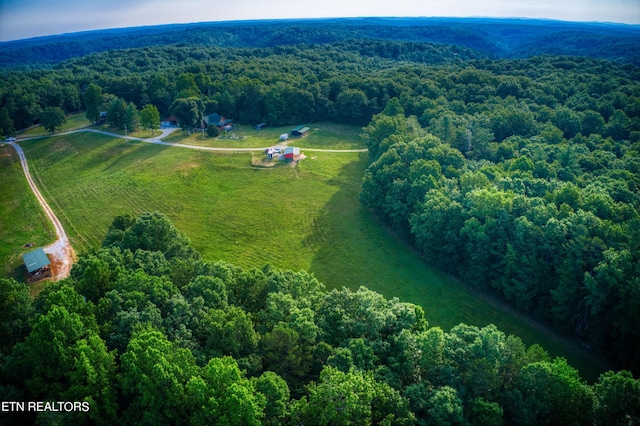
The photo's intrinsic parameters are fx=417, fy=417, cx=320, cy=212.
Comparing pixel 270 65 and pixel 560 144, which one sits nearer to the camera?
pixel 560 144

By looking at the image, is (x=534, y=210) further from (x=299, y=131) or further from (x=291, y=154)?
(x=299, y=131)

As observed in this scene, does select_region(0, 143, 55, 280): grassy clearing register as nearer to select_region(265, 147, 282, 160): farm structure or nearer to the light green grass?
the light green grass

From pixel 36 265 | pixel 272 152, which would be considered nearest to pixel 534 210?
pixel 272 152

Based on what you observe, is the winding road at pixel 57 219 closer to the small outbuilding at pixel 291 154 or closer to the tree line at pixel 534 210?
the small outbuilding at pixel 291 154

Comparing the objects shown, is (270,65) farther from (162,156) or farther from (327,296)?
(327,296)


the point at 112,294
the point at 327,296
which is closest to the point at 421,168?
the point at 327,296

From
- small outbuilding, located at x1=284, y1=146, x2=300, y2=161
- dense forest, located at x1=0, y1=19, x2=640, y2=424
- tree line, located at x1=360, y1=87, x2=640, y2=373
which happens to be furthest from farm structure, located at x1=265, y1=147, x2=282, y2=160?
tree line, located at x1=360, y1=87, x2=640, y2=373

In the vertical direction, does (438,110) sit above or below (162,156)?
above

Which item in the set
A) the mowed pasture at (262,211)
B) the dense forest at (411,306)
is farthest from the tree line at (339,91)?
the mowed pasture at (262,211)
